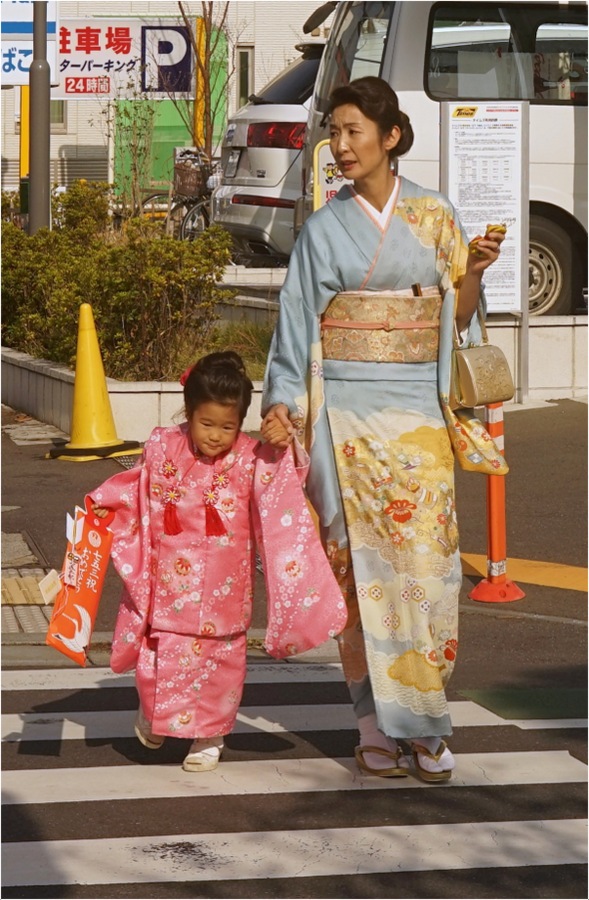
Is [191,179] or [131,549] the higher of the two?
[191,179]

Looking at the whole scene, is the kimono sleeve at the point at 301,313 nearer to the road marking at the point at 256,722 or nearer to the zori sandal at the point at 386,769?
the zori sandal at the point at 386,769

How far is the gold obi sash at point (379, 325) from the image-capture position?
470 cm

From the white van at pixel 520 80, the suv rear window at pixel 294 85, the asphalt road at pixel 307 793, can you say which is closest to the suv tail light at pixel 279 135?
the suv rear window at pixel 294 85

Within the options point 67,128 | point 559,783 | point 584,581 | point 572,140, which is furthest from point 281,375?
point 67,128

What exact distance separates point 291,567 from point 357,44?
8.48 meters

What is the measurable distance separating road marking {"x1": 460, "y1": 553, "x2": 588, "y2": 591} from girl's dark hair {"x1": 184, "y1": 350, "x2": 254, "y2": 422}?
2.80m

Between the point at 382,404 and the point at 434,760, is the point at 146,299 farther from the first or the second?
the point at 434,760

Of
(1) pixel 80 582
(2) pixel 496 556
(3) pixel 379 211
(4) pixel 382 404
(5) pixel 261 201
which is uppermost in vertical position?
(5) pixel 261 201

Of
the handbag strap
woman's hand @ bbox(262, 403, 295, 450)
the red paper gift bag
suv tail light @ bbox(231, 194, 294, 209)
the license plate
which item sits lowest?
the red paper gift bag

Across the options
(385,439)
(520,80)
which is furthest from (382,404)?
(520,80)

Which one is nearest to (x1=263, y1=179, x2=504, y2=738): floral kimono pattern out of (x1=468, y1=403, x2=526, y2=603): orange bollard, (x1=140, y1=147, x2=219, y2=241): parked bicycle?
(x1=468, y1=403, x2=526, y2=603): orange bollard

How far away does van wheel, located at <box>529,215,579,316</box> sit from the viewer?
1212 centimetres

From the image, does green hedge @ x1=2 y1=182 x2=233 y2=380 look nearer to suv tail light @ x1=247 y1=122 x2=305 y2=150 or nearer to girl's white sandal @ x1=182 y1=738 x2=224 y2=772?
suv tail light @ x1=247 y1=122 x2=305 y2=150

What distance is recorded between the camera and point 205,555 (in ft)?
15.7
